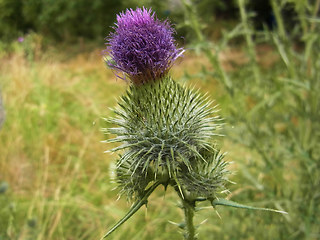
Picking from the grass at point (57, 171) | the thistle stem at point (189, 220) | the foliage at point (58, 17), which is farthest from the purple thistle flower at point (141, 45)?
the foliage at point (58, 17)

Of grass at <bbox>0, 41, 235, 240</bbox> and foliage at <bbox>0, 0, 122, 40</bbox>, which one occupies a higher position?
foliage at <bbox>0, 0, 122, 40</bbox>

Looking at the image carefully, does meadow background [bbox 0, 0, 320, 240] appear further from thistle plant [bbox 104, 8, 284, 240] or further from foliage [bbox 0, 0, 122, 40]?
foliage [bbox 0, 0, 122, 40]

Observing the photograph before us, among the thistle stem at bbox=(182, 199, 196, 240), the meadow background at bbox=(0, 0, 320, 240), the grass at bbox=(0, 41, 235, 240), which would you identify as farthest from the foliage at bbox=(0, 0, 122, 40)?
the thistle stem at bbox=(182, 199, 196, 240)

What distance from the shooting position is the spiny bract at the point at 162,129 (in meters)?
1.62

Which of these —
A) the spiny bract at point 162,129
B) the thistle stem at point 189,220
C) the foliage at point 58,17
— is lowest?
the thistle stem at point 189,220

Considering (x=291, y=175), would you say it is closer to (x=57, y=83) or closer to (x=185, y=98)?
(x=185, y=98)

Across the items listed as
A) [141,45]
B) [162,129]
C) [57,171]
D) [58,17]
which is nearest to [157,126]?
[162,129]

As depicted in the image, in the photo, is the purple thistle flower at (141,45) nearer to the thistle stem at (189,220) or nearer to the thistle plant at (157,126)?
the thistle plant at (157,126)

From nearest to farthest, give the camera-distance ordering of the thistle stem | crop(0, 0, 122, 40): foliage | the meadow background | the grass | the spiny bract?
the thistle stem
the spiny bract
the meadow background
the grass
crop(0, 0, 122, 40): foliage

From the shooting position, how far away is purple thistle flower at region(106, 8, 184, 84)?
1.65m

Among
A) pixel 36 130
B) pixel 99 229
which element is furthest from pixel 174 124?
pixel 36 130

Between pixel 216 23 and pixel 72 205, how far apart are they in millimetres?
11980

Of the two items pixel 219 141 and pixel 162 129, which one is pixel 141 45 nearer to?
pixel 162 129

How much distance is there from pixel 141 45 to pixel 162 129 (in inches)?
16.9
